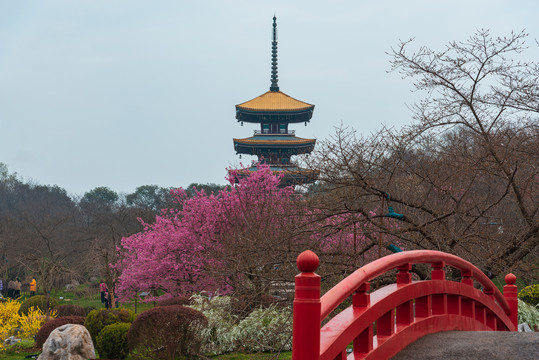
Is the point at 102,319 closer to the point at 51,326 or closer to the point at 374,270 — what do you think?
the point at 51,326

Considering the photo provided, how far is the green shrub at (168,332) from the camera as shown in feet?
36.4

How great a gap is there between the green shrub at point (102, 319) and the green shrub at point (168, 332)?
1.86 meters

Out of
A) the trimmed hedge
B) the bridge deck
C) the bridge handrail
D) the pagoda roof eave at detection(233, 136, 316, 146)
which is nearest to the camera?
the bridge handrail

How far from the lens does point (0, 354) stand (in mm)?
13961

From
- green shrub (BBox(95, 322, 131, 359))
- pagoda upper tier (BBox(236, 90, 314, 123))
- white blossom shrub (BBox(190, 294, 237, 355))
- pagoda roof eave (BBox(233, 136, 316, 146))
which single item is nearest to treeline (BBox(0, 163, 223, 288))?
green shrub (BBox(95, 322, 131, 359))

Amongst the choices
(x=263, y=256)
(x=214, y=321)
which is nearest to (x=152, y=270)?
(x=214, y=321)

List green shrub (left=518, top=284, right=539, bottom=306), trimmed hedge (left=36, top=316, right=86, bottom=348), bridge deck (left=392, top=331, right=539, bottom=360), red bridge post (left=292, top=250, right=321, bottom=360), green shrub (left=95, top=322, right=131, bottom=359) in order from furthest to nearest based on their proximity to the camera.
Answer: green shrub (left=518, top=284, right=539, bottom=306)
trimmed hedge (left=36, top=316, right=86, bottom=348)
green shrub (left=95, top=322, right=131, bottom=359)
bridge deck (left=392, top=331, right=539, bottom=360)
red bridge post (left=292, top=250, right=321, bottom=360)

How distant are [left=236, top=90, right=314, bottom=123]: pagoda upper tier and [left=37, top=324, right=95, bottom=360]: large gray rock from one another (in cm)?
2833

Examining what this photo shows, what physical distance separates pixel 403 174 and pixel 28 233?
1151 inches

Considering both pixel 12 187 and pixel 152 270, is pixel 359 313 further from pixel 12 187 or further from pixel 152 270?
pixel 12 187

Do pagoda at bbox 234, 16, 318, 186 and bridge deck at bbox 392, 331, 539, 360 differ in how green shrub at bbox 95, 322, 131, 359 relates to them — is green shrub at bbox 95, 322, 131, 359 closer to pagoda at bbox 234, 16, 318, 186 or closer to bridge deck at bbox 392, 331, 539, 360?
bridge deck at bbox 392, 331, 539, 360

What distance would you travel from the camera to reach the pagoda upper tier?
38.5 m

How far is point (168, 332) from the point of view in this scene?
11.2 meters

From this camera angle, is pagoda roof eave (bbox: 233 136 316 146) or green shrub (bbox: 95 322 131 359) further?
pagoda roof eave (bbox: 233 136 316 146)
